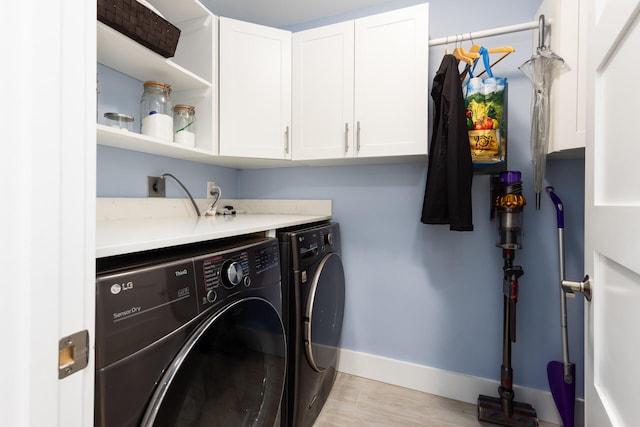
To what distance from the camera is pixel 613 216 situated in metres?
0.57

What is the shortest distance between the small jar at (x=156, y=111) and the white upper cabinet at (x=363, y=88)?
2.23 feet

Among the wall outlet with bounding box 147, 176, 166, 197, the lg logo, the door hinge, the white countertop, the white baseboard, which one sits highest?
the wall outlet with bounding box 147, 176, 166, 197

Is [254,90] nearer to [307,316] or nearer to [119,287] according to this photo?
[307,316]

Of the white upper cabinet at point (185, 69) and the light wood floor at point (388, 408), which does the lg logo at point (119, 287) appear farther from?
the light wood floor at point (388, 408)

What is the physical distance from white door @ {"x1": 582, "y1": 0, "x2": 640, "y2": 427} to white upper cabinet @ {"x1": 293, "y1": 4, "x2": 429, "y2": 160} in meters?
A: 0.81

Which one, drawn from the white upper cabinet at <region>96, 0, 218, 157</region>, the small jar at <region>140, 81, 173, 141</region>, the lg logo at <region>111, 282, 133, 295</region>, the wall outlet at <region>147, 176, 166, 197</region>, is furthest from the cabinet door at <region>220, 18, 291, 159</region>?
the lg logo at <region>111, 282, 133, 295</region>

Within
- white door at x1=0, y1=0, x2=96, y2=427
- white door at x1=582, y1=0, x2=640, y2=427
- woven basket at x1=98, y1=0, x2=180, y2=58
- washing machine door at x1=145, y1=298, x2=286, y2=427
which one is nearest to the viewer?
white door at x1=0, y1=0, x2=96, y2=427

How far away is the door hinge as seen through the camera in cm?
41

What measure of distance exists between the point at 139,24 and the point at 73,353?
4.00ft

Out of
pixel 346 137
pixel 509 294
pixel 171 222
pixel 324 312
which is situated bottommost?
pixel 324 312

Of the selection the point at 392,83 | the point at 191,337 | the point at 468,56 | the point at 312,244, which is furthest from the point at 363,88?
the point at 191,337

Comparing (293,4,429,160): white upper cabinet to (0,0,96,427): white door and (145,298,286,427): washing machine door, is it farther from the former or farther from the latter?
(0,0,96,427): white door

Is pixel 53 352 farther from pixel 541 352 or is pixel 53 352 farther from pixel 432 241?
pixel 541 352

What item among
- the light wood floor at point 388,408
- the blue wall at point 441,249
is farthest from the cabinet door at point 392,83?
the light wood floor at point 388,408
